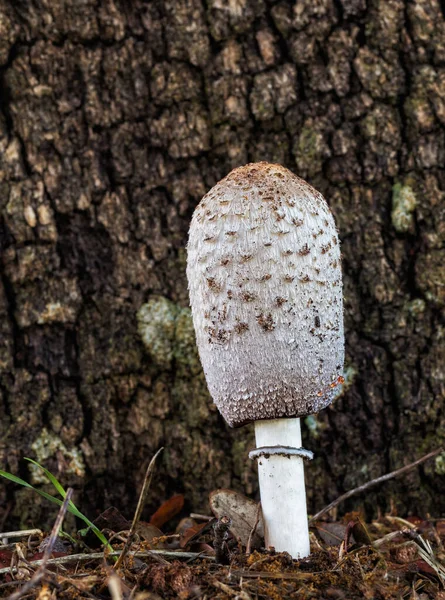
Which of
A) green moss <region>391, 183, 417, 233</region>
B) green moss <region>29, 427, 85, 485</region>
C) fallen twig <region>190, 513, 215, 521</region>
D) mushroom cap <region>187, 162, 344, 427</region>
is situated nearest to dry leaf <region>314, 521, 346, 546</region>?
fallen twig <region>190, 513, 215, 521</region>

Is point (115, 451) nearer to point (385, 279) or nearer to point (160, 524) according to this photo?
point (160, 524)

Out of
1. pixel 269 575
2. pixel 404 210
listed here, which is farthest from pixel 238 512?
pixel 404 210

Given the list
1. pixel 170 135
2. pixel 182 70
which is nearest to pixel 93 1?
pixel 182 70

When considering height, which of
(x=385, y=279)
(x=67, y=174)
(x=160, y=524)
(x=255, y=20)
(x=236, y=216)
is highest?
(x=255, y=20)

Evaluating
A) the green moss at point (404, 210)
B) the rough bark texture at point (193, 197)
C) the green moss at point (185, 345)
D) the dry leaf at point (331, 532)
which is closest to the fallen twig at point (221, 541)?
the dry leaf at point (331, 532)

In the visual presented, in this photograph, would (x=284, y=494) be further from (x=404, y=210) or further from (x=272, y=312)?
(x=404, y=210)

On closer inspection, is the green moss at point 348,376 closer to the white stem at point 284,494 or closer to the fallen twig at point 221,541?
the white stem at point 284,494

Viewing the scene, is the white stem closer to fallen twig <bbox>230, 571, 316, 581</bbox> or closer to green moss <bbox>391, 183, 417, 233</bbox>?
fallen twig <bbox>230, 571, 316, 581</bbox>
